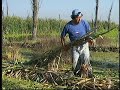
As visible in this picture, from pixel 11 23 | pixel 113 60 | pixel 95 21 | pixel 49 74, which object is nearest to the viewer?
pixel 49 74

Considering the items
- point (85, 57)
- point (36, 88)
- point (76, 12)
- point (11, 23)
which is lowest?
point (36, 88)

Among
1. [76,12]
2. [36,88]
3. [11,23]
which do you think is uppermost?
[11,23]

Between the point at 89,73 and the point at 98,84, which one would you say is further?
the point at 89,73

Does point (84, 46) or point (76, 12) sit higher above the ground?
point (76, 12)

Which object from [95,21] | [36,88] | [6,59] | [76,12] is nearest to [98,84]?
[36,88]

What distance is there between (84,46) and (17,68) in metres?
1.91

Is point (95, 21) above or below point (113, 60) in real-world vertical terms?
above

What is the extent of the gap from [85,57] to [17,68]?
187 cm

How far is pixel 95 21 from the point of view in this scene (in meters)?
24.4

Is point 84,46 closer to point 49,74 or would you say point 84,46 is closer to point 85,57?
point 85,57

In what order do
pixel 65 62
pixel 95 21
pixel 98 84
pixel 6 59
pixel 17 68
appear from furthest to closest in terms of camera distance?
pixel 95 21, pixel 6 59, pixel 65 62, pixel 17 68, pixel 98 84

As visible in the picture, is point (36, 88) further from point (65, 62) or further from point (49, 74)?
point (65, 62)

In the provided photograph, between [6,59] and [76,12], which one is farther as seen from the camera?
[6,59]

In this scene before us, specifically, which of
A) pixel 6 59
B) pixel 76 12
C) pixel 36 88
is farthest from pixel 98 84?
pixel 6 59
